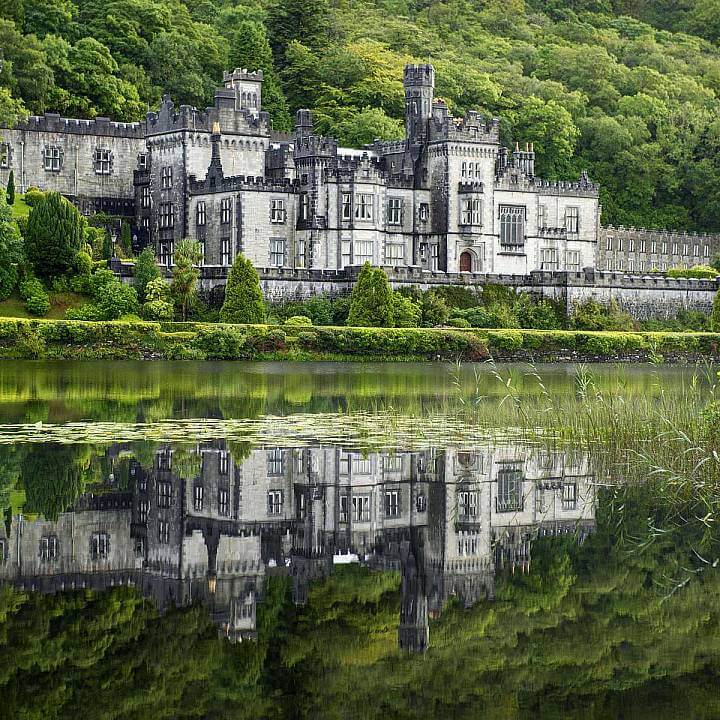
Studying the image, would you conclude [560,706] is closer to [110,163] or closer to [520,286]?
[520,286]

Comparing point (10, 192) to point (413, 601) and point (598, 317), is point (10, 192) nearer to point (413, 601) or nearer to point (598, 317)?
point (598, 317)

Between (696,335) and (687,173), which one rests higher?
(687,173)

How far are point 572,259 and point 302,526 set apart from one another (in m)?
63.9

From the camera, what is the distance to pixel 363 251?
7250cm

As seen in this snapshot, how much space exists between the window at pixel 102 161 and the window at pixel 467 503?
5654 cm

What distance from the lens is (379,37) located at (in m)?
123

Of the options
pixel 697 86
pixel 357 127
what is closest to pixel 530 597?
pixel 357 127

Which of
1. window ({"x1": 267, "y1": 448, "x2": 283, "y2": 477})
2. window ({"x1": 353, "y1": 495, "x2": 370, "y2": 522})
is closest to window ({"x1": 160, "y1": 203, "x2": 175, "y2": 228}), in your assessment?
window ({"x1": 267, "y1": 448, "x2": 283, "y2": 477})

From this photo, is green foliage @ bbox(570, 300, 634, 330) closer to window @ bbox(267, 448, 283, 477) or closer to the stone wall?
the stone wall

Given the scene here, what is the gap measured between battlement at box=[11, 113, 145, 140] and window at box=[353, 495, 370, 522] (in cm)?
5652

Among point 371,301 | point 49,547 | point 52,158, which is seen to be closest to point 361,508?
point 49,547

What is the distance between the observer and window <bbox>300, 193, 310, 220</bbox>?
7188 cm

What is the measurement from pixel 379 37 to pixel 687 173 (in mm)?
28290

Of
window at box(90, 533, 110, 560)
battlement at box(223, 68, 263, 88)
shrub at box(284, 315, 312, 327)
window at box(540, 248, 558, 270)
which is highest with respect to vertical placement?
battlement at box(223, 68, 263, 88)
